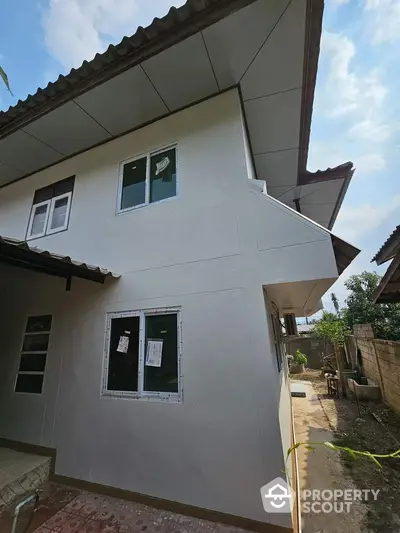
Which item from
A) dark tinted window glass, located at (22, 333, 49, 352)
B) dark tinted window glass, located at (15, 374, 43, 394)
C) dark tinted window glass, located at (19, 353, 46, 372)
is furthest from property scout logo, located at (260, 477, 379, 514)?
dark tinted window glass, located at (22, 333, 49, 352)

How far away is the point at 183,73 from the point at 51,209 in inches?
144

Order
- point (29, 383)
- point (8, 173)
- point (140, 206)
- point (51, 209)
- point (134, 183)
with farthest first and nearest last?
point (8, 173) → point (51, 209) → point (134, 183) → point (29, 383) → point (140, 206)

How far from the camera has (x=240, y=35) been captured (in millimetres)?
3064

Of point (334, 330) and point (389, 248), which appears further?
point (334, 330)

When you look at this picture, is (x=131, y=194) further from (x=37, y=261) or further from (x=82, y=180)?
(x=37, y=261)

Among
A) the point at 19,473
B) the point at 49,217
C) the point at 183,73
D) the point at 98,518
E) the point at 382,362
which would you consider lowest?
the point at 98,518

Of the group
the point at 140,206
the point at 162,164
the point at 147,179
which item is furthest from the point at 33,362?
the point at 162,164

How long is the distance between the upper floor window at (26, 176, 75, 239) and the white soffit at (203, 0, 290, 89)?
3493mm

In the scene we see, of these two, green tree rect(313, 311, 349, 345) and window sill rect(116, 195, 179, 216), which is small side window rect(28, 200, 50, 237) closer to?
window sill rect(116, 195, 179, 216)

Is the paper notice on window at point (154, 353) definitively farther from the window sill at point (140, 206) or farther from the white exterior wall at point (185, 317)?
the window sill at point (140, 206)

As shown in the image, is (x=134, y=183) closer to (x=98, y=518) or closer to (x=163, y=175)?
(x=163, y=175)

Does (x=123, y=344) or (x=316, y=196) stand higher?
(x=316, y=196)

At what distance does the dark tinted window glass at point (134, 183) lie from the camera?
417cm

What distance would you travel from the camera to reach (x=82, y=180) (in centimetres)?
485
